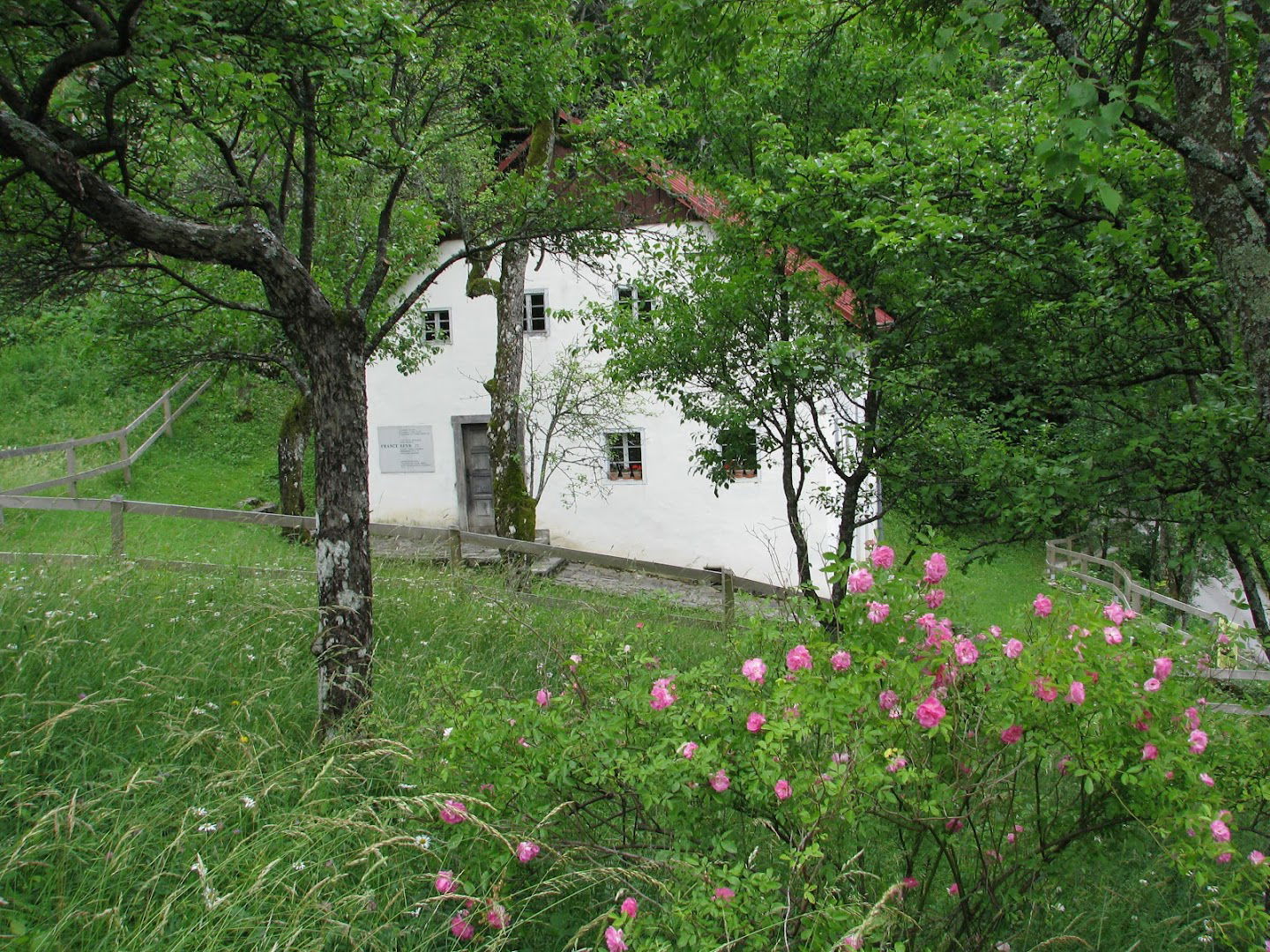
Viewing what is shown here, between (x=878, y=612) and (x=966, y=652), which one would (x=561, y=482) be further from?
(x=966, y=652)

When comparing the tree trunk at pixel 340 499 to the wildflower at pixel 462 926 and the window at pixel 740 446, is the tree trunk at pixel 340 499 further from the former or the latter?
the window at pixel 740 446

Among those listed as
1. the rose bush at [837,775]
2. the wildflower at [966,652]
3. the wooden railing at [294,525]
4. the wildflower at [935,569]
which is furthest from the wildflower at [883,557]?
the wooden railing at [294,525]

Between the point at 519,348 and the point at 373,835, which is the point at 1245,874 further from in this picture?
the point at 519,348

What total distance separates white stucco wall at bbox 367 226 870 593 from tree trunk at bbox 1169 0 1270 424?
1057 cm

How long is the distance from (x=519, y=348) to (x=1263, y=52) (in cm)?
1015

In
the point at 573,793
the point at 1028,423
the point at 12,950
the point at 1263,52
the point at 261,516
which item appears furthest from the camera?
the point at 261,516

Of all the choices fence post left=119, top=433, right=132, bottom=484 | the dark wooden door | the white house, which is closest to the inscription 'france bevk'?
the white house

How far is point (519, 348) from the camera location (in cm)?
1289

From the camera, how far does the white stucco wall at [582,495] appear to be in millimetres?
15109

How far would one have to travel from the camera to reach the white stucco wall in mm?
15109

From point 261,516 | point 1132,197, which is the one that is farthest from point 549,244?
point 1132,197

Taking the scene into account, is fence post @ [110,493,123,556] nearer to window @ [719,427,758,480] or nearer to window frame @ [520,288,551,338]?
window @ [719,427,758,480]

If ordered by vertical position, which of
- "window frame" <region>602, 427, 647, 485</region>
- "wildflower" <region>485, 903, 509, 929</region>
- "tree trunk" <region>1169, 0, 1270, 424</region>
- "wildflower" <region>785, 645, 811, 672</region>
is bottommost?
"wildflower" <region>485, 903, 509, 929</region>

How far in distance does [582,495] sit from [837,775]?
44.7ft
